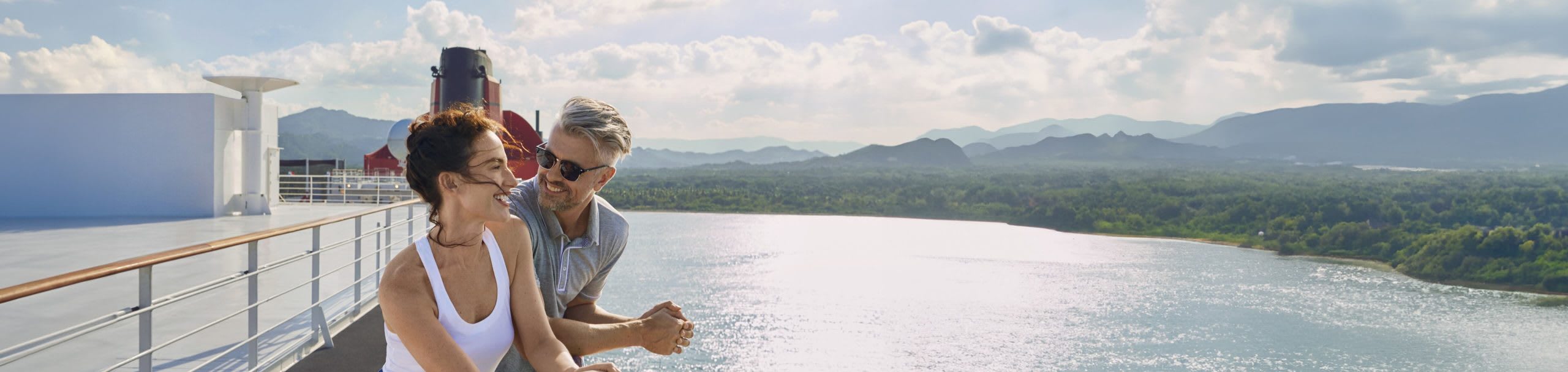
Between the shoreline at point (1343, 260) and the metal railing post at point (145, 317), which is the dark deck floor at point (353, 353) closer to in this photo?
the metal railing post at point (145, 317)

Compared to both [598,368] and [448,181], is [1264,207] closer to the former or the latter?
[598,368]

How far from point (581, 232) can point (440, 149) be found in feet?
1.20

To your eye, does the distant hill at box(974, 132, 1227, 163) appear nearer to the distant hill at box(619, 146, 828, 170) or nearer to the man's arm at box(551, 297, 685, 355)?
the distant hill at box(619, 146, 828, 170)

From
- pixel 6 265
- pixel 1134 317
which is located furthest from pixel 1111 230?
pixel 6 265

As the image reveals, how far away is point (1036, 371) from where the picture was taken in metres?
17.7

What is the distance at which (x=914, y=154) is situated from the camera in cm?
12062

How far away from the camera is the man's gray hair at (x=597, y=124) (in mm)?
1397

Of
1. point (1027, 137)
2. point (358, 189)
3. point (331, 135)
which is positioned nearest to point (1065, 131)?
point (1027, 137)

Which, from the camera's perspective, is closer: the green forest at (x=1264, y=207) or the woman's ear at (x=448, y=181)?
the woman's ear at (x=448, y=181)

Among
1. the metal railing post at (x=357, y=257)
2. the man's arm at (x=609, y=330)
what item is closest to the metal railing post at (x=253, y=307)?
the metal railing post at (x=357, y=257)

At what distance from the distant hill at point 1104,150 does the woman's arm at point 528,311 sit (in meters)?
123

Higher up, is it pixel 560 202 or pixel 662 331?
pixel 560 202

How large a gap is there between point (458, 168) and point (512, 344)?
0.32 m

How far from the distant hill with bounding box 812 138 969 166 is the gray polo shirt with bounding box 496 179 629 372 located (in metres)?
111
